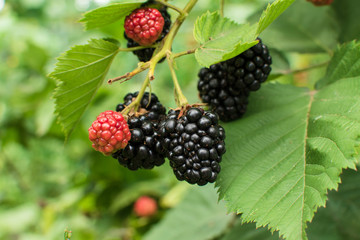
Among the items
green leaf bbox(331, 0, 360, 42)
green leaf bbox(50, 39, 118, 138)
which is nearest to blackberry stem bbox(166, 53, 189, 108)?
green leaf bbox(50, 39, 118, 138)

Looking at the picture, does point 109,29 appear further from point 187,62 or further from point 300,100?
point 300,100

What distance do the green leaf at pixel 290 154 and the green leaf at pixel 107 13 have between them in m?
0.49

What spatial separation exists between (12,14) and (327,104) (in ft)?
14.0

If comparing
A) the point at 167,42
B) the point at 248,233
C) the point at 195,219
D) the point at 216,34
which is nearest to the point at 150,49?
the point at 167,42

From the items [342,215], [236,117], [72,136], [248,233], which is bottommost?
[72,136]

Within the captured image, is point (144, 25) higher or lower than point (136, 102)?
higher

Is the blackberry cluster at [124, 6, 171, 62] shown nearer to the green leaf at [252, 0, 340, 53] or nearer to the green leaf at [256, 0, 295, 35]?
the green leaf at [256, 0, 295, 35]

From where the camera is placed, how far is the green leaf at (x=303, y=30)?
5.21 ft

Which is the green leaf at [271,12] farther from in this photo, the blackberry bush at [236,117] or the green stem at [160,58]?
the green stem at [160,58]

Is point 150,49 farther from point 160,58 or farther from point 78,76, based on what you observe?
point 78,76

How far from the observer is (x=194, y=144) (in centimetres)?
91

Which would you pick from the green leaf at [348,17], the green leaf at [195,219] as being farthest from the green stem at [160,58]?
the green leaf at [195,219]

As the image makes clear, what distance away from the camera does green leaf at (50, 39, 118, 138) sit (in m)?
1.05

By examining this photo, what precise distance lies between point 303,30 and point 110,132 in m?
1.10
